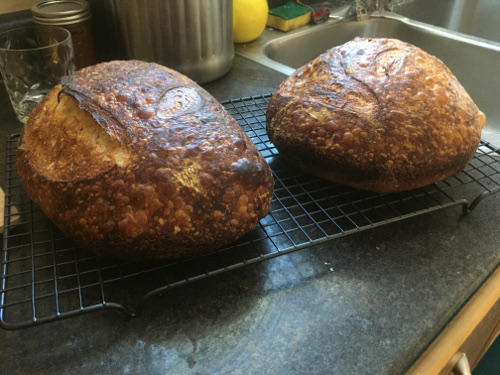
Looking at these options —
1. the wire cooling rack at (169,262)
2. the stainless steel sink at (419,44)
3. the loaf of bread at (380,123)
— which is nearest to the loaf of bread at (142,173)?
the wire cooling rack at (169,262)

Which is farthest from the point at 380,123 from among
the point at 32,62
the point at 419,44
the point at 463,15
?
the point at 463,15

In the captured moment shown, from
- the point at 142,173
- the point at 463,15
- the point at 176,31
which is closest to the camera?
the point at 142,173

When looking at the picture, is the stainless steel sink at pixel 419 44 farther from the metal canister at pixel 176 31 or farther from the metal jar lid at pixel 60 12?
the metal jar lid at pixel 60 12

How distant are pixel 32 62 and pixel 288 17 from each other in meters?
1.05

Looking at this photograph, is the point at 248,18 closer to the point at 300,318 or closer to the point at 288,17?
the point at 288,17

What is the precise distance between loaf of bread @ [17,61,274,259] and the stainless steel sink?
86 cm

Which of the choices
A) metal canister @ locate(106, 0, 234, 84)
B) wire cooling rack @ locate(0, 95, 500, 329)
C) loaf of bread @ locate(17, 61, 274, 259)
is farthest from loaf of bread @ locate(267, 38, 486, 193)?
metal canister @ locate(106, 0, 234, 84)

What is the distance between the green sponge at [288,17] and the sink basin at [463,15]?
2.38 feet

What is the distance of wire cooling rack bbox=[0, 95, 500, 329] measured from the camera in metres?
0.65

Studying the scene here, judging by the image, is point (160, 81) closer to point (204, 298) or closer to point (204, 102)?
point (204, 102)

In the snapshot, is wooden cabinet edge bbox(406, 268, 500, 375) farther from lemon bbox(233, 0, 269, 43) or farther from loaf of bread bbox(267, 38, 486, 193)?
lemon bbox(233, 0, 269, 43)

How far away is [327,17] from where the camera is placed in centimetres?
186

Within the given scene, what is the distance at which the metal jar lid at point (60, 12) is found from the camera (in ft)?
3.69

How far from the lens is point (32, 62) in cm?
107
